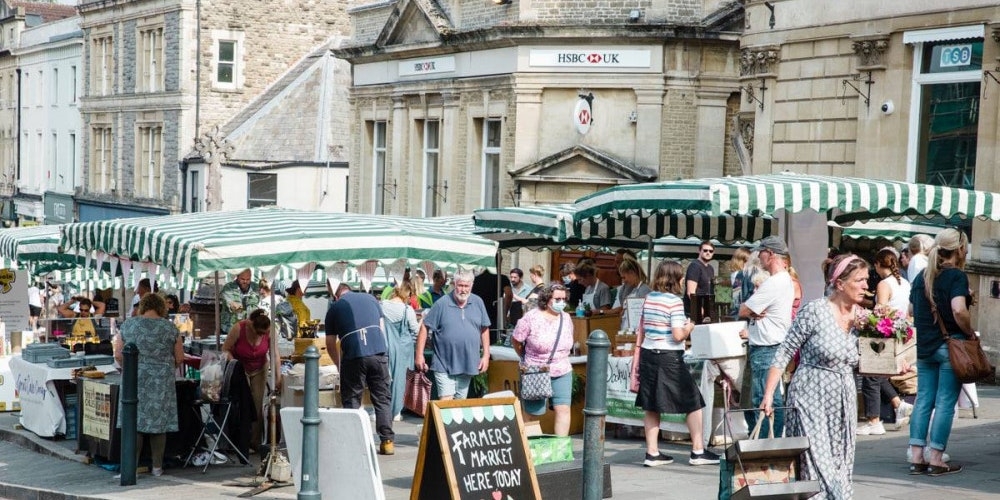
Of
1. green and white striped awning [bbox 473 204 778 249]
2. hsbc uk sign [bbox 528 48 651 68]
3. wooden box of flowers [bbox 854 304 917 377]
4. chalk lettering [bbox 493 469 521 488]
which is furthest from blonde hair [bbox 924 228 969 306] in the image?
hsbc uk sign [bbox 528 48 651 68]

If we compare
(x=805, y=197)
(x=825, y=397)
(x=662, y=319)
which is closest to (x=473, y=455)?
(x=825, y=397)

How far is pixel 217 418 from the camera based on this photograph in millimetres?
13469

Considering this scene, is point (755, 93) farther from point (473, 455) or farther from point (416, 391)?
point (473, 455)

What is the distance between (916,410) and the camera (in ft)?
36.2

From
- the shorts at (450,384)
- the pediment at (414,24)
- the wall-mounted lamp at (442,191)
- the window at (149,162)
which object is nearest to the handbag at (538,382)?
the shorts at (450,384)

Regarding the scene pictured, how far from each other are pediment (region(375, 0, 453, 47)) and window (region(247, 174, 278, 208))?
983cm

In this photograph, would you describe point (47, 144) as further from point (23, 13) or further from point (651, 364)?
point (651, 364)

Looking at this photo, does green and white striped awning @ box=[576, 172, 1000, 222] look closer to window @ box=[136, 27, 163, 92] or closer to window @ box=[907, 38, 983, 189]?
window @ box=[907, 38, 983, 189]

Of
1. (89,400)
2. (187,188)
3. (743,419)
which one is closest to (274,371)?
(89,400)

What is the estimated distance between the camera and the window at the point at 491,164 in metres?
31.5

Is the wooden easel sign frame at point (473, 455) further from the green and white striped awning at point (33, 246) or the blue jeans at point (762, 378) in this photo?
the green and white striped awning at point (33, 246)

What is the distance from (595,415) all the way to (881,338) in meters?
4.70

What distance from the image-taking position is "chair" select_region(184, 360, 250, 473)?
13.3 m

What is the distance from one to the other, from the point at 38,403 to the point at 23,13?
52.8 meters
